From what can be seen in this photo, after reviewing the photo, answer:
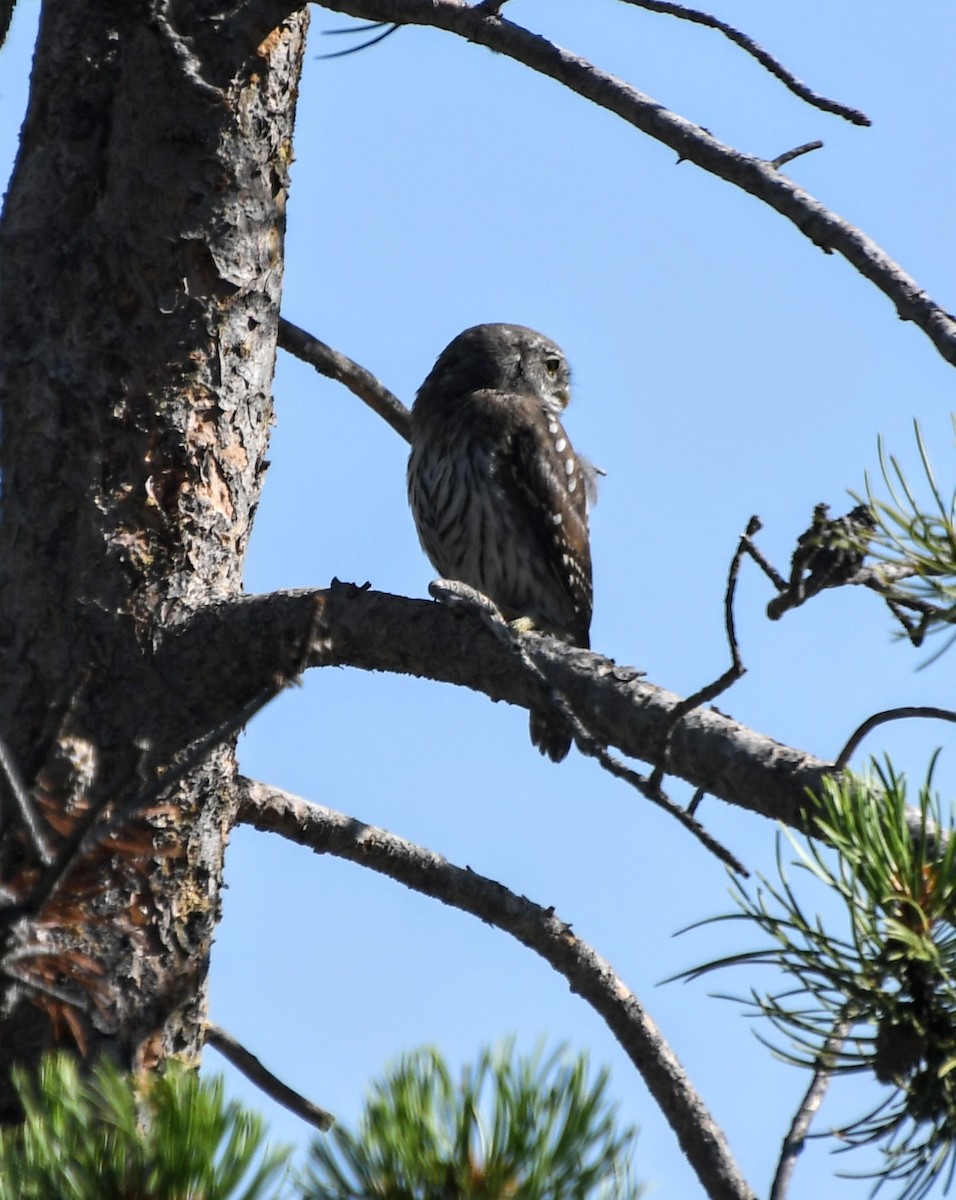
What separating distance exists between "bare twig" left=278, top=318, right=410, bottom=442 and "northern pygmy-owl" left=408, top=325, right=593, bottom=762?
2.86 ft

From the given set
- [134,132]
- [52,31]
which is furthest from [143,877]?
[52,31]

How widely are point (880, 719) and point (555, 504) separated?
3.63m

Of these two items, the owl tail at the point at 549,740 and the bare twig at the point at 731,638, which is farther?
the owl tail at the point at 549,740

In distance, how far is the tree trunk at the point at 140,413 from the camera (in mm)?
2648

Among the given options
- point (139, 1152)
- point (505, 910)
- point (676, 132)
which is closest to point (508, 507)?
point (505, 910)

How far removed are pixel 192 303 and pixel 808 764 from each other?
1.49 m

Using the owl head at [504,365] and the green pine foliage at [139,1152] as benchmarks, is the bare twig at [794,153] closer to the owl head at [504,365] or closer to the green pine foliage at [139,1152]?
the green pine foliage at [139,1152]

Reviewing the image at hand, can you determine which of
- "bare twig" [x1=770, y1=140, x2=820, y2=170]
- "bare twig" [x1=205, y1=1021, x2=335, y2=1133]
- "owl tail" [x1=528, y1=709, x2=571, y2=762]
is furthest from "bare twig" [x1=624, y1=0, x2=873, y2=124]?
"owl tail" [x1=528, y1=709, x2=571, y2=762]

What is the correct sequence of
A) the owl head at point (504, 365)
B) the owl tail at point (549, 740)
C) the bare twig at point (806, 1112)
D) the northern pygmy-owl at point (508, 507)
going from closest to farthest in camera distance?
the bare twig at point (806, 1112) → the northern pygmy-owl at point (508, 507) → the owl tail at point (549, 740) → the owl head at point (504, 365)

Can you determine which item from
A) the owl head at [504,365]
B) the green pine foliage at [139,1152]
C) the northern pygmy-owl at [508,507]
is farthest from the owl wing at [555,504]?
the green pine foliage at [139,1152]

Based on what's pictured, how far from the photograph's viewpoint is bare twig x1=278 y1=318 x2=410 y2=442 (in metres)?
3.78

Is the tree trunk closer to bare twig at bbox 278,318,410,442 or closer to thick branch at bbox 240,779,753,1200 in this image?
thick branch at bbox 240,779,753,1200

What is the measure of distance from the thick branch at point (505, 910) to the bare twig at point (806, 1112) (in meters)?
0.70

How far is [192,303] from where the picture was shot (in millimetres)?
2900
